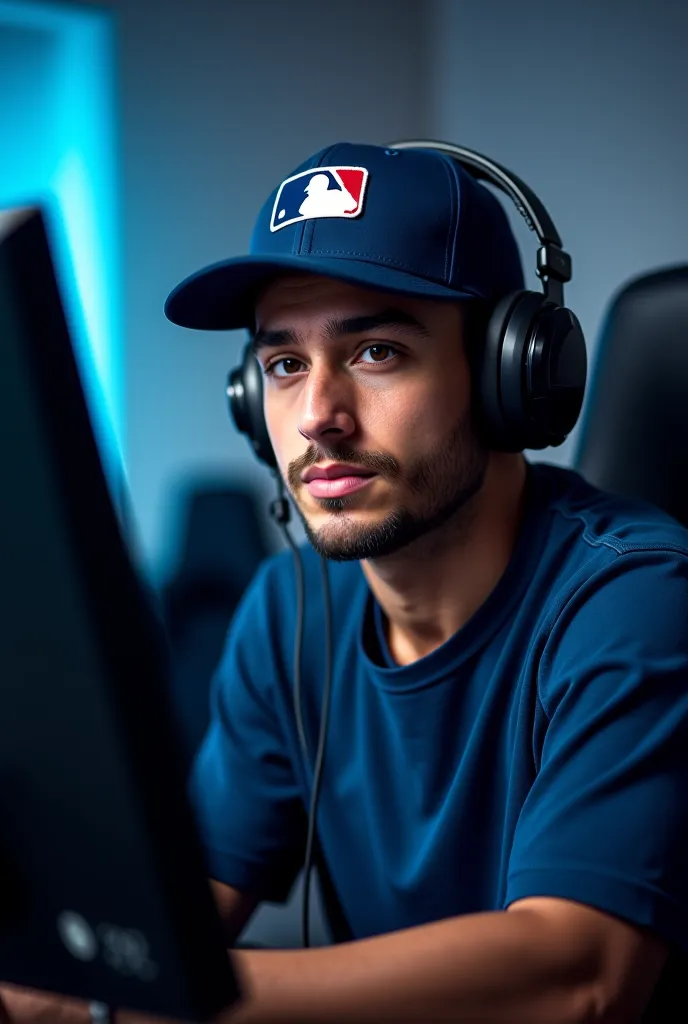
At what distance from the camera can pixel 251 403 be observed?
1159 mm

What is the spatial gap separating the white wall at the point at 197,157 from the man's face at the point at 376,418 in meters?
1.69

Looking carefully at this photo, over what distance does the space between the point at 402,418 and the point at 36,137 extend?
202 centimetres

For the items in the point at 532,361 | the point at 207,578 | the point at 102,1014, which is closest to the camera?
the point at 102,1014

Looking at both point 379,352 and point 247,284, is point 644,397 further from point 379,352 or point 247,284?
point 247,284

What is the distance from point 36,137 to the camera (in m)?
2.69

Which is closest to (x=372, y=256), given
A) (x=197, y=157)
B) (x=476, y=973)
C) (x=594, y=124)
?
(x=476, y=973)

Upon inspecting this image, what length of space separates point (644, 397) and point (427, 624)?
34cm

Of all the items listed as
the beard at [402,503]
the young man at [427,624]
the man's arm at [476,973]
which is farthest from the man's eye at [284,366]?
the man's arm at [476,973]

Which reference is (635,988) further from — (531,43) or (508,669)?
(531,43)

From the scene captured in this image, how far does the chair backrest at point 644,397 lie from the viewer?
1.15 m

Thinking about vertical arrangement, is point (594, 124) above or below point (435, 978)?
above

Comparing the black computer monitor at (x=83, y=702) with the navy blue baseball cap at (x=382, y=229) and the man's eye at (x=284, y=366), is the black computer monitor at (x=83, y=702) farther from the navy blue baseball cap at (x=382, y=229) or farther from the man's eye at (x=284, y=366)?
the man's eye at (x=284, y=366)

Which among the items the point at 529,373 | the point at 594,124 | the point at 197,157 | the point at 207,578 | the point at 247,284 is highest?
the point at 197,157

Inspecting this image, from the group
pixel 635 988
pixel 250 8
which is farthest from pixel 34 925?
pixel 250 8
